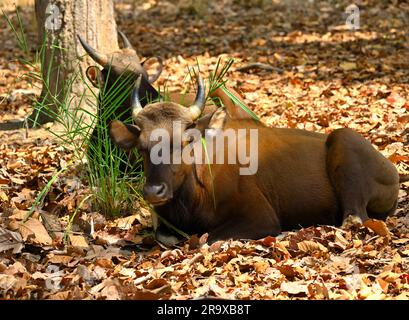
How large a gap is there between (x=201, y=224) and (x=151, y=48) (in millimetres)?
8362

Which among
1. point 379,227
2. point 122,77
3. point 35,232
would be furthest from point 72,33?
point 379,227

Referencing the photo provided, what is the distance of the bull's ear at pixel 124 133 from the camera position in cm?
632

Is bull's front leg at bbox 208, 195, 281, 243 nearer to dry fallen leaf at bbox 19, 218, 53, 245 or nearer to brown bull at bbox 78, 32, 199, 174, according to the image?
dry fallen leaf at bbox 19, 218, 53, 245

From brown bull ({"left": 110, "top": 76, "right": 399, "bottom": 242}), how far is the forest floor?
0.75 feet

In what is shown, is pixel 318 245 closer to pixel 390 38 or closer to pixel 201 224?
pixel 201 224

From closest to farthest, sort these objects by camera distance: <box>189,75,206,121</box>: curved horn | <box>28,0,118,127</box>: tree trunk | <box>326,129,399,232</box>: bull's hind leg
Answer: <box>189,75,206,121</box>: curved horn → <box>326,129,399,232</box>: bull's hind leg → <box>28,0,118,127</box>: tree trunk

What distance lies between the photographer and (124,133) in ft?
20.8

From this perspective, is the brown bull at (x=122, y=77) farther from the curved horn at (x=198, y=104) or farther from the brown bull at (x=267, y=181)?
the curved horn at (x=198, y=104)

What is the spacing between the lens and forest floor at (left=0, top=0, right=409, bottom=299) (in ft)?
17.5

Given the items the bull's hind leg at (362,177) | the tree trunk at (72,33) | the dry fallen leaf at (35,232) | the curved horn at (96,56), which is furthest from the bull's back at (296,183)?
the tree trunk at (72,33)

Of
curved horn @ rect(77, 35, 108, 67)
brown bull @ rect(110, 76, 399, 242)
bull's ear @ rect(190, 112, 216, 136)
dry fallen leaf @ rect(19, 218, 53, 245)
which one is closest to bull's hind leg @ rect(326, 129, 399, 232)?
brown bull @ rect(110, 76, 399, 242)

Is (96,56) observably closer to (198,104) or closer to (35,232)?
(198,104)

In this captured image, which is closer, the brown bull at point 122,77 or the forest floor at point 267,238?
the forest floor at point 267,238

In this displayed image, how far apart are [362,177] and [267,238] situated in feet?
3.87
